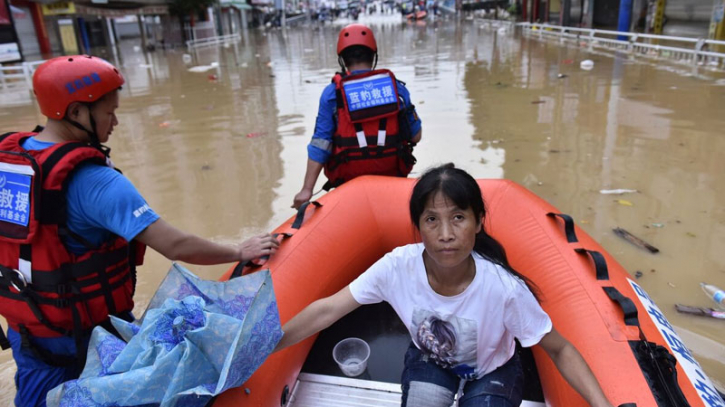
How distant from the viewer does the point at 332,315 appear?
139 centimetres

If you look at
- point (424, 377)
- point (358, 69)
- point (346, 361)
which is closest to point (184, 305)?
point (424, 377)

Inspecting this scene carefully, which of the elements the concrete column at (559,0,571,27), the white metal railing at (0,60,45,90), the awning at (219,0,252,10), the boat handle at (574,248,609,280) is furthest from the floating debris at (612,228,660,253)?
the awning at (219,0,252,10)

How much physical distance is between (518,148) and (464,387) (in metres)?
4.15

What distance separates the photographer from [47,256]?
1349 millimetres

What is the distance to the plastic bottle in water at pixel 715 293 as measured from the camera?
2426mm

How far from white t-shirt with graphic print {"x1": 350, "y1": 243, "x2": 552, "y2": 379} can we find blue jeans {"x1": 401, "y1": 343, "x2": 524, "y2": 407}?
31 mm

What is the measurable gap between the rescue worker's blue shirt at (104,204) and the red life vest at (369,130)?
1.35 meters

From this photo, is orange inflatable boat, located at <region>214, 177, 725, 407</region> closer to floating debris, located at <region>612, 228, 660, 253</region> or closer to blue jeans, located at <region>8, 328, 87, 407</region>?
blue jeans, located at <region>8, 328, 87, 407</region>

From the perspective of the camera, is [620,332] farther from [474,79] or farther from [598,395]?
[474,79]

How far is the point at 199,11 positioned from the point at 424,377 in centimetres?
2535

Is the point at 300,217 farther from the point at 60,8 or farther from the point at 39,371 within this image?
the point at 60,8

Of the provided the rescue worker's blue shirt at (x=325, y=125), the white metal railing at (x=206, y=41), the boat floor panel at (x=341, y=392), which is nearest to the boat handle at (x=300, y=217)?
the rescue worker's blue shirt at (x=325, y=125)

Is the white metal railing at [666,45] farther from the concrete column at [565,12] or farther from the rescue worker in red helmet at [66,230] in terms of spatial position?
the rescue worker in red helmet at [66,230]

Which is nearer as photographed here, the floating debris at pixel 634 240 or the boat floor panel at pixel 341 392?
the boat floor panel at pixel 341 392
